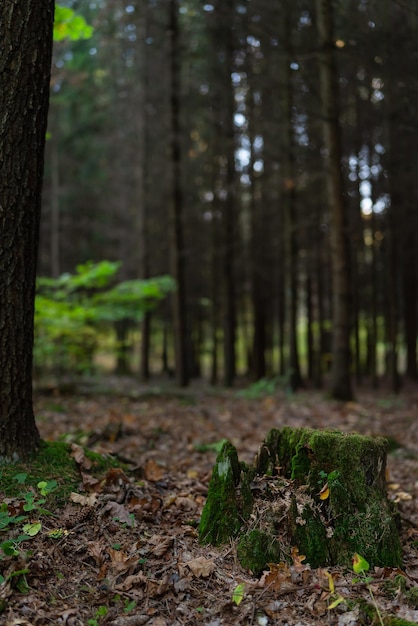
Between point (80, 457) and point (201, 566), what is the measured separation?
5.14 feet

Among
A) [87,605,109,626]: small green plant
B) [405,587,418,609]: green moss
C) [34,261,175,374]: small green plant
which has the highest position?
[34,261,175,374]: small green plant

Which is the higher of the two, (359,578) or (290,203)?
(290,203)

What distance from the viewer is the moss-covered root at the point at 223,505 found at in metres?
3.46

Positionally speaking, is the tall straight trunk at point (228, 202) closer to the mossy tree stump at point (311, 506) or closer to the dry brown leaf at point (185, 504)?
the dry brown leaf at point (185, 504)

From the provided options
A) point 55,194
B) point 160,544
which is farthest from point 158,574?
point 55,194

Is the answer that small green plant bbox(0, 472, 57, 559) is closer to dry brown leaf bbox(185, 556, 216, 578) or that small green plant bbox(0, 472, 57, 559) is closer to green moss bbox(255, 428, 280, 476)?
dry brown leaf bbox(185, 556, 216, 578)

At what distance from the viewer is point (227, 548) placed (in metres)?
3.36

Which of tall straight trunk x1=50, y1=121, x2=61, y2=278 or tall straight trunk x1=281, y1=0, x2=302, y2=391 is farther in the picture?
tall straight trunk x1=50, y1=121, x2=61, y2=278

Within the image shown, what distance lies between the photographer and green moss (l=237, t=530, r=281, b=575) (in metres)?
3.18

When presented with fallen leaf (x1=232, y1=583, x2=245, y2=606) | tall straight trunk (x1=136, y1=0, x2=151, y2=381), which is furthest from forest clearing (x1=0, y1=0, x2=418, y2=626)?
tall straight trunk (x1=136, y1=0, x2=151, y2=381)

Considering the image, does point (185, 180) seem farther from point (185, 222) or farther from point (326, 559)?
point (326, 559)

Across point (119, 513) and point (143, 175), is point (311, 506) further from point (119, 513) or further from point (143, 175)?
point (143, 175)

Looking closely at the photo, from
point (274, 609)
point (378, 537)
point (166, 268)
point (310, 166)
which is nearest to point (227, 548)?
point (274, 609)

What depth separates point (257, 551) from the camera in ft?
10.6
